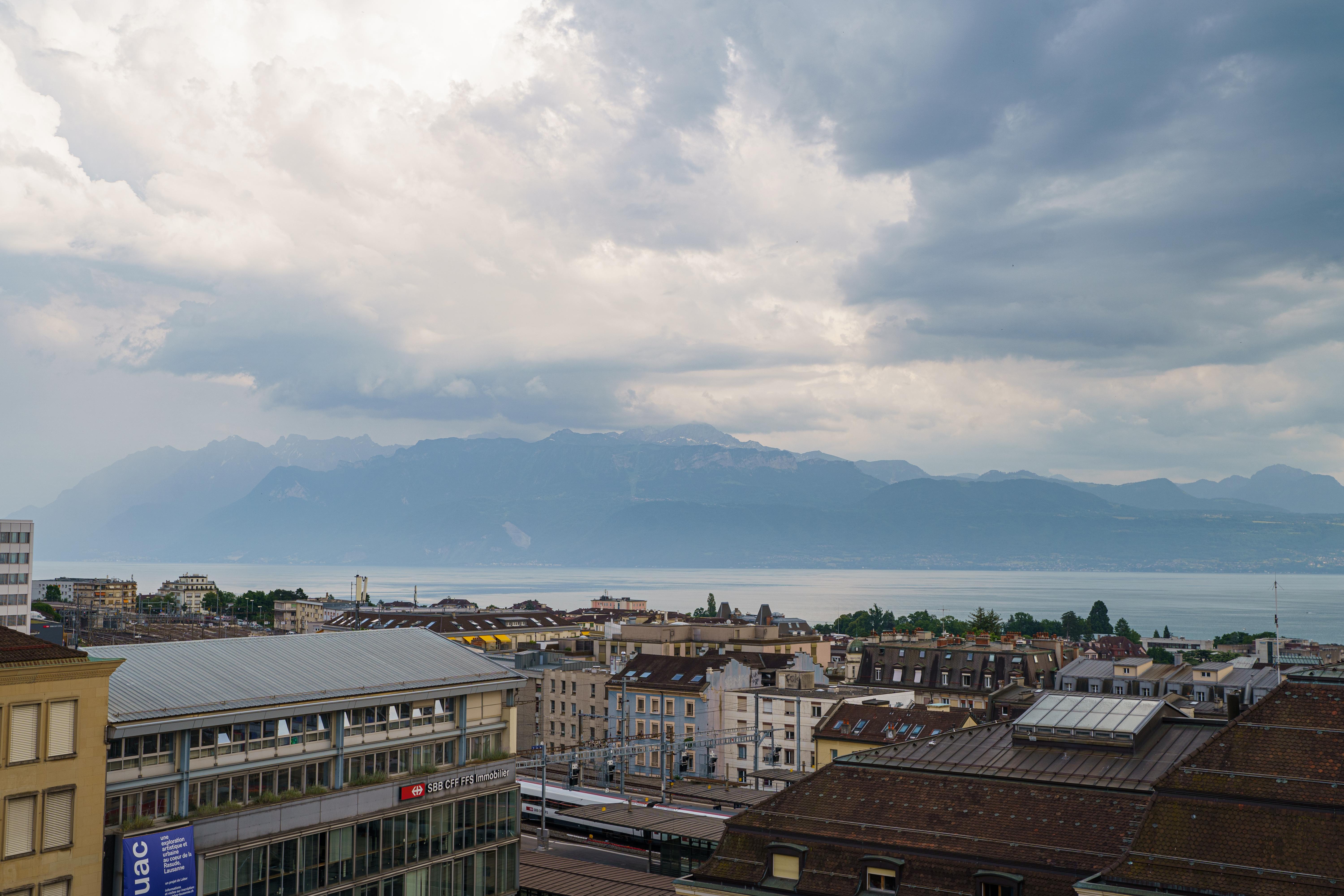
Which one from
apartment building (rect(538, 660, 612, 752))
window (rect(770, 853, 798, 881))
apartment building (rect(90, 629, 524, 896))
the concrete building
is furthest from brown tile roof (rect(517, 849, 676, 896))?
apartment building (rect(538, 660, 612, 752))

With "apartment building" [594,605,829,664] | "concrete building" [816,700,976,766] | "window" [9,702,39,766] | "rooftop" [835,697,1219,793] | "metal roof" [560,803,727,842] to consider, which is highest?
"window" [9,702,39,766]

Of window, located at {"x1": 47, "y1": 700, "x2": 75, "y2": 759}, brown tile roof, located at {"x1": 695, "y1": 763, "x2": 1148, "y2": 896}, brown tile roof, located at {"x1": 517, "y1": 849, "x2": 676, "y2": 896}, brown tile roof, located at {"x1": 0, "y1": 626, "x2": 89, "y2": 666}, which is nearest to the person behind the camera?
brown tile roof, located at {"x1": 0, "y1": 626, "x2": 89, "y2": 666}

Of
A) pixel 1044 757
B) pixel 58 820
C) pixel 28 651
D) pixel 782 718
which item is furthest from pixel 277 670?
pixel 782 718

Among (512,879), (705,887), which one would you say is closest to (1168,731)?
(705,887)

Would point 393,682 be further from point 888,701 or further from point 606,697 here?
point 606,697

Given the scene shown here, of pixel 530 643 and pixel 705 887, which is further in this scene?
pixel 530 643

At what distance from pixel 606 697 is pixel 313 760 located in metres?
80.9

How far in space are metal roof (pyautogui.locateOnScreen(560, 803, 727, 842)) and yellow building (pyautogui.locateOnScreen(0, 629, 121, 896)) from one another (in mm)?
35099

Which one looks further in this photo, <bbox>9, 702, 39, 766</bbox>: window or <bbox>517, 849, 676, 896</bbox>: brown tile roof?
<bbox>517, 849, 676, 896</bbox>: brown tile roof

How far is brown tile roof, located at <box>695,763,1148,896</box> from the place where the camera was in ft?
104

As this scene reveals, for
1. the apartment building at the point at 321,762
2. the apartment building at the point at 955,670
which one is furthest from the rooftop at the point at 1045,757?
the apartment building at the point at 955,670

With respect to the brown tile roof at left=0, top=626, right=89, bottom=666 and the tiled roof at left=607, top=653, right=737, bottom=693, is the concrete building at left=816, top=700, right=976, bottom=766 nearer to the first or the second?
the tiled roof at left=607, top=653, right=737, bottom=693

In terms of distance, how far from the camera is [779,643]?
155500 mm

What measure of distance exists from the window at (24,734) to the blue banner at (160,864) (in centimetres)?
524
